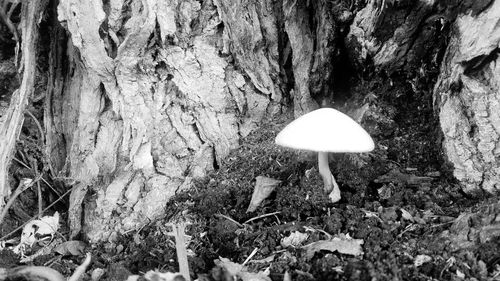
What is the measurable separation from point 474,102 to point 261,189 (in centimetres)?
115

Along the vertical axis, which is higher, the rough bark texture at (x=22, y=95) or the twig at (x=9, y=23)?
the twig at (x=9, y=23)

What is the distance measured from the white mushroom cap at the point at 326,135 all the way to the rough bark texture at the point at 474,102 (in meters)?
0.50

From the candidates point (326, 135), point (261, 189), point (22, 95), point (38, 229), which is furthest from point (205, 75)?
point (38, 229)

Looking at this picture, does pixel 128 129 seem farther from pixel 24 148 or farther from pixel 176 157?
pixel 24 148

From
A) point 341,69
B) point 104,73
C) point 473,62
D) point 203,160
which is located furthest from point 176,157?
point 473,62

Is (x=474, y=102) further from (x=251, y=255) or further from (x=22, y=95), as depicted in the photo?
(x=22, y=95)

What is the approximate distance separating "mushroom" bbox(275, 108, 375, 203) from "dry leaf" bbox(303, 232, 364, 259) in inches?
15.9

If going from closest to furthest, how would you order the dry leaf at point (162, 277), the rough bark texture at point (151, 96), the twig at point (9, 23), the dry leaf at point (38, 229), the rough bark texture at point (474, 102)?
the dry leaf at point (162, 277), the rough bark texture at point (474, 102), the rough bark texture at point (151, 96), the dry leaf at point (38, 229), the twig at point (9, 23)

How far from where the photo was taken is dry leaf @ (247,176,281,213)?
92.3 inches

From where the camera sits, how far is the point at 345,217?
6.99ft

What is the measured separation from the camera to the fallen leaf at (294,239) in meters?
2.03

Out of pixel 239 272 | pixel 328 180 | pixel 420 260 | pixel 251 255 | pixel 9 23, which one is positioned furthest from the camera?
pixel 9 23

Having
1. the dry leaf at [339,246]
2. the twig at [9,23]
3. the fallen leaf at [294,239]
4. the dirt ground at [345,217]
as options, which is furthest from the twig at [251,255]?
the twig at [9,23]

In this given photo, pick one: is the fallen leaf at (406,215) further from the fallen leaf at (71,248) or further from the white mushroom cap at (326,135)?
the fallen leaf at (71,248)
